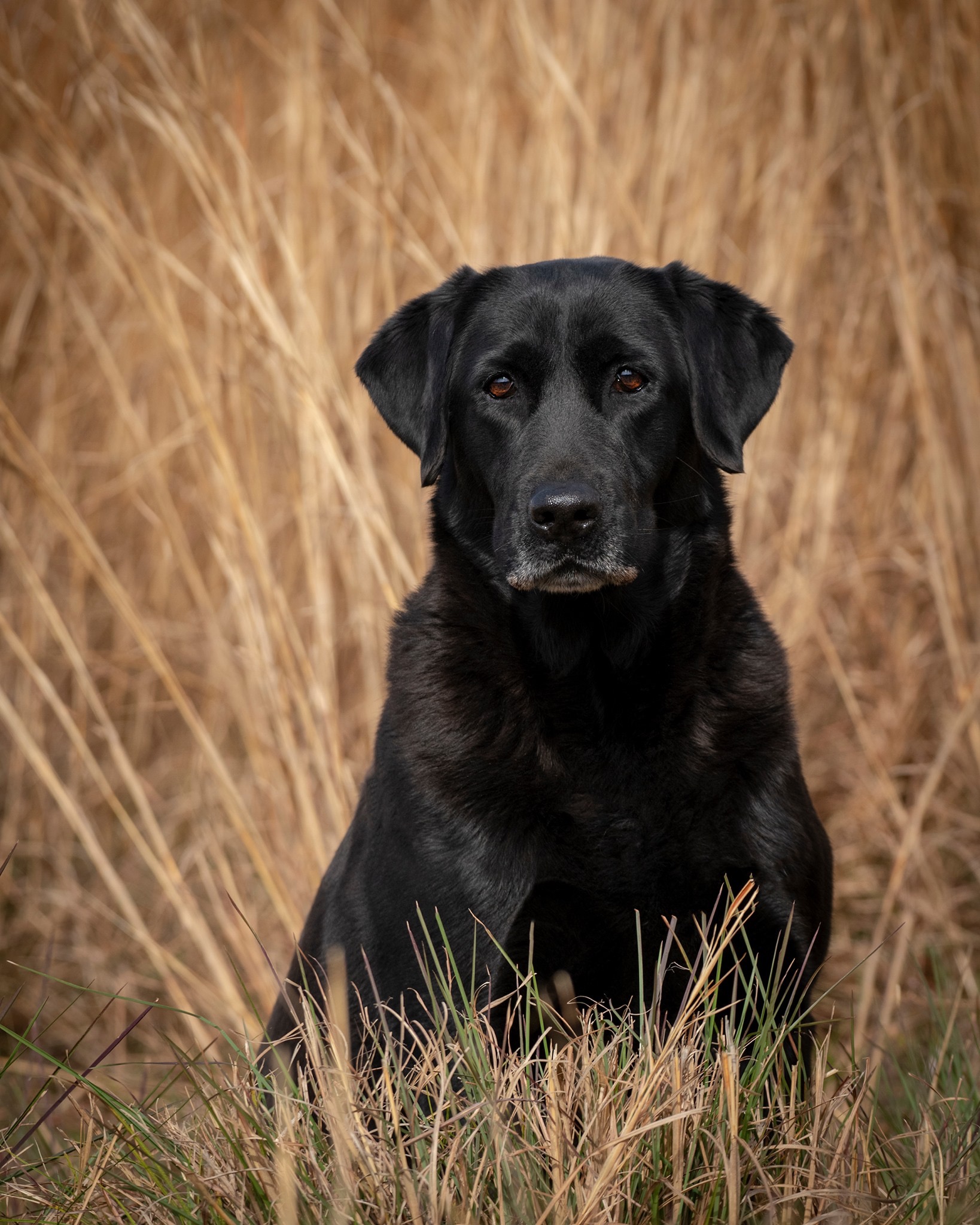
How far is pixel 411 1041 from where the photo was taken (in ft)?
7.13

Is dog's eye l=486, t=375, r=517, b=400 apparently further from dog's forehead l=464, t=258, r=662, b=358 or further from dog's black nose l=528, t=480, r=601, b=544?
dog's black nose l=528, t=480, r=601, b=544

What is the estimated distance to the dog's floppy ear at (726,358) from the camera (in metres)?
2.46

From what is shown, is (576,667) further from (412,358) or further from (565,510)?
(412,358)

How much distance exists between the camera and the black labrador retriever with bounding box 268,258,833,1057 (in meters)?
2.11

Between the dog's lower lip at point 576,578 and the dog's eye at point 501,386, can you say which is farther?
the dog's eye at point 501,386

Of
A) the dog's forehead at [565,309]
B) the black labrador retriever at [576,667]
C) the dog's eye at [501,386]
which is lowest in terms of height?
the black labrador retriever at [576,667]

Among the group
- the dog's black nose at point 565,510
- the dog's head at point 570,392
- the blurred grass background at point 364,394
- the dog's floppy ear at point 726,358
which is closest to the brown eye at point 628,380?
the dog's head at point 570,392

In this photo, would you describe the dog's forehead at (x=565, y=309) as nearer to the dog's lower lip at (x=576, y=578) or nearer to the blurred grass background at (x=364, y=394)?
the dog's lower lip at (x=576, y=578)

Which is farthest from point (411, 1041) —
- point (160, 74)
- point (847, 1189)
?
point (160, 74)

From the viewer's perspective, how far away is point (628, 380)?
2471 millimetres

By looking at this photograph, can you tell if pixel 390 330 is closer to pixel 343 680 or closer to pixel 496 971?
pixel 496 971

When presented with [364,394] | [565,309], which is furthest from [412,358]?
[364,394]

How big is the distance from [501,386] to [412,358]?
9.8 inches

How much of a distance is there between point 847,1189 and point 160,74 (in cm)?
293
